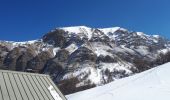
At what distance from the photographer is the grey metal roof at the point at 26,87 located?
48.1ft

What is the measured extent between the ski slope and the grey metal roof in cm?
708

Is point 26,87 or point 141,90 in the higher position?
point 26,87

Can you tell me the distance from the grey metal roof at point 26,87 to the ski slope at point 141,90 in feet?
23.2

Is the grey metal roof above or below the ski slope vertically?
above

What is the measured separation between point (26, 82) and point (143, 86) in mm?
11190

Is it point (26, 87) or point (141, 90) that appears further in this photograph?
point (141, 90)

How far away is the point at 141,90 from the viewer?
24.1 meters

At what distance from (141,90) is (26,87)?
10540mm

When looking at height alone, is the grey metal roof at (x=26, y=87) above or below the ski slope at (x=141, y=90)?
above

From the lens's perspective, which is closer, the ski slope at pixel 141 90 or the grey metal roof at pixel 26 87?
the grey metal roof at pixel 26 87

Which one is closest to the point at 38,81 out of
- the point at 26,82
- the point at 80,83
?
the point at 26,82

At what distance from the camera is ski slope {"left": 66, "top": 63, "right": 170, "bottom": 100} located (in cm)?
2225

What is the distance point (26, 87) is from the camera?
52.2 ft

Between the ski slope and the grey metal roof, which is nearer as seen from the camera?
the grey metal roof
